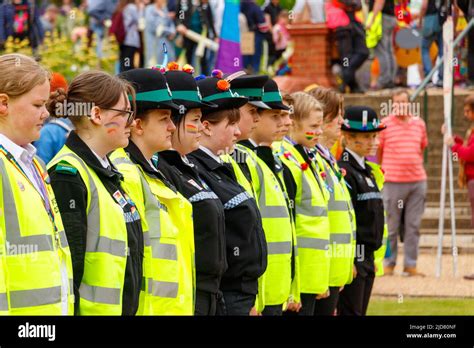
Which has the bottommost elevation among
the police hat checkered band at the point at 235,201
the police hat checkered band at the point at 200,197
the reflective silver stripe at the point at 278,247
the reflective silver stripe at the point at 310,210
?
the reflective silver stripe at the point at 278,247

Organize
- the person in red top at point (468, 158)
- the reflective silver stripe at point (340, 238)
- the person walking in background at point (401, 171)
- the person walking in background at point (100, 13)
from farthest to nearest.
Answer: the person walking in background at point (100, 13), the person walking in background at point (401, 171), the person in red top at point (468, 158), the reflective silver stripe at point (340, 238)

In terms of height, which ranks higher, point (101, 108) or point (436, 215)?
point (101, 108)

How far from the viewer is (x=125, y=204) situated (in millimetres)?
5621

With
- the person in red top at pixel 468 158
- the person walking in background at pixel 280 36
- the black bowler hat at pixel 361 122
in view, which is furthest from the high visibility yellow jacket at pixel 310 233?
the person walking in background at pixel 280 36

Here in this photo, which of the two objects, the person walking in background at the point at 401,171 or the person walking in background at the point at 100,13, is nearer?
Result: the person walking in background at the point at 401,171

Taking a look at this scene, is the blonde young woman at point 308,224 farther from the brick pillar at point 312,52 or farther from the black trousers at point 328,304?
the brick pillar at point 312,52

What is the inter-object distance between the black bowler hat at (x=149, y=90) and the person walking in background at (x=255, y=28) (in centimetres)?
1509

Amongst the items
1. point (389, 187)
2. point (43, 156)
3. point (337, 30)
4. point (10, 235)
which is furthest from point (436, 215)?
point (10, 235)

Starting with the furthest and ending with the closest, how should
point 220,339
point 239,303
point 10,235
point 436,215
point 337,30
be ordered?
point 337,30 → point 436,215 → point 239,303 → point 220,339 → point 10,235

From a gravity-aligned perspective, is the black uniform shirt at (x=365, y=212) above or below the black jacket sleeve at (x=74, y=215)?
below

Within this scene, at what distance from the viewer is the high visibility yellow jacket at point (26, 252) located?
4848 millimetres

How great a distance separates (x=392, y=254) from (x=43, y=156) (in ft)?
20.7

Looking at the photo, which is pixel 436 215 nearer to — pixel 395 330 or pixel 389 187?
pixel 389 187

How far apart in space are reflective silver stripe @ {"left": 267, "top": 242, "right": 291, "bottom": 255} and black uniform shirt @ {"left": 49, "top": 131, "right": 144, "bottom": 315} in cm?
189
